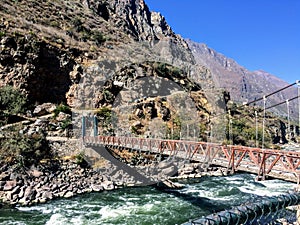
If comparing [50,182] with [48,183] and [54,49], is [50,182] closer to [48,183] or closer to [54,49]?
[48,183]

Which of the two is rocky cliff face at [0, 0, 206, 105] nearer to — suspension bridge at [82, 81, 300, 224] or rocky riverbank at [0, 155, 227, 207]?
rocky riverbank at [0, 155, 227, 207]

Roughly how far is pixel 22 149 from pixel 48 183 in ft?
9.55

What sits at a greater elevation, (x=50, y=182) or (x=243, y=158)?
(x=243, y=158)

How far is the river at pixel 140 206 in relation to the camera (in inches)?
374

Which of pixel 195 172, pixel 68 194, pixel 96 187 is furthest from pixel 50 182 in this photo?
pixel 195 172

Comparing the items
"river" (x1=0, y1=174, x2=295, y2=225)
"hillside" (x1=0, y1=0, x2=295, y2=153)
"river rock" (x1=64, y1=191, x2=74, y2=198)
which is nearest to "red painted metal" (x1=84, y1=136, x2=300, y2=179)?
"river" (x1=0, y1=174, x2=295, y2=225)

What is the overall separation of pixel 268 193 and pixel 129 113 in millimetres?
15062

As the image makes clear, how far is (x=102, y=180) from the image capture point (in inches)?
594

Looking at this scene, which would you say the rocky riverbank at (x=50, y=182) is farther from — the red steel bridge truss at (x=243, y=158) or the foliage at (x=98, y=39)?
the foliage at (x=98, y=39)

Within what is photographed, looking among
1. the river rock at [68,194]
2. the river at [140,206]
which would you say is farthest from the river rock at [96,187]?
the river rock at [68,194]

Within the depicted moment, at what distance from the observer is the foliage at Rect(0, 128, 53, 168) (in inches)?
566

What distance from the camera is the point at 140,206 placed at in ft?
36.3

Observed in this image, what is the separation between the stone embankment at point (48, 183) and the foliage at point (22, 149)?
26.4 inches

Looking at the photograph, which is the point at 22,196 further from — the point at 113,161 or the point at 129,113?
the point at 129,113
